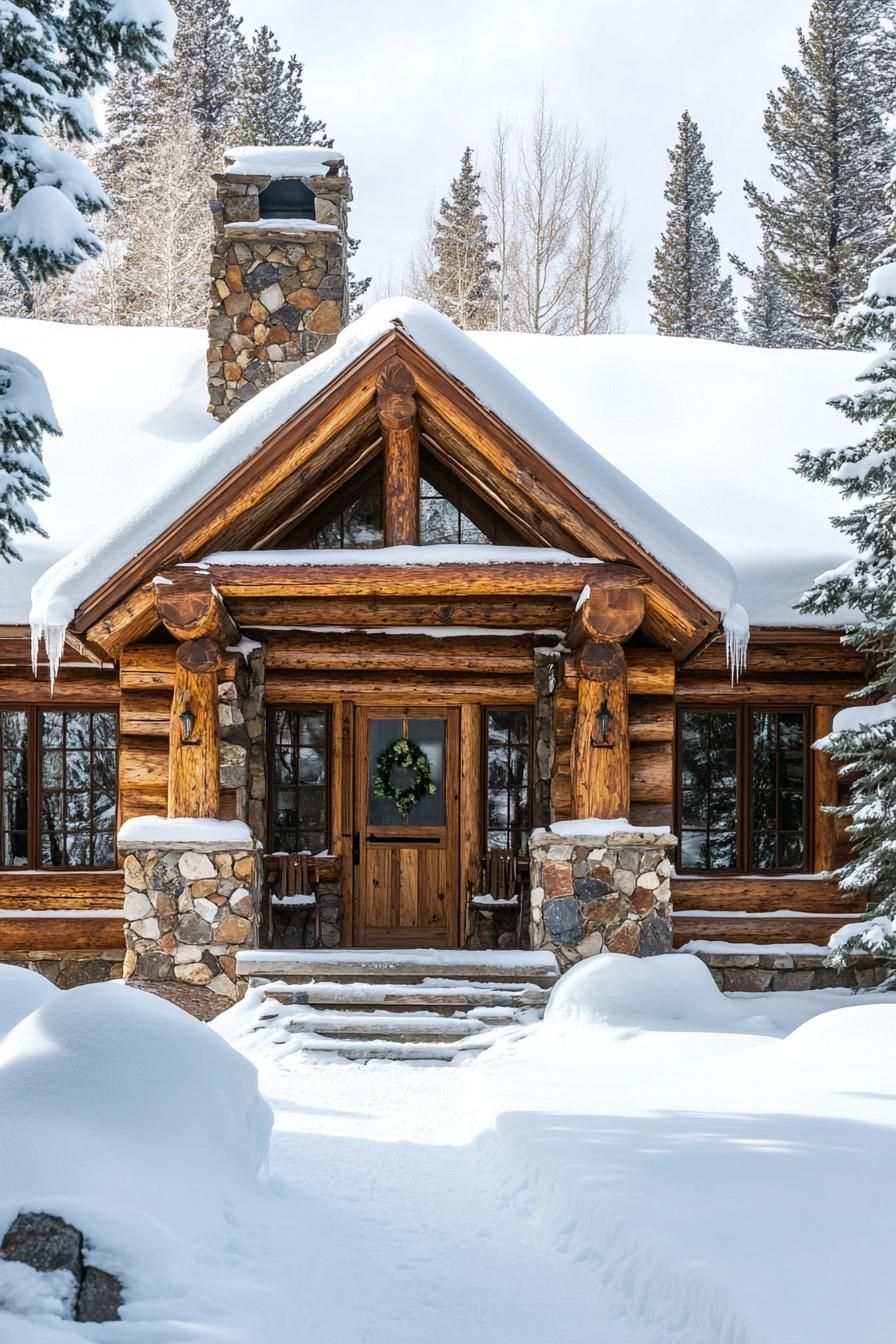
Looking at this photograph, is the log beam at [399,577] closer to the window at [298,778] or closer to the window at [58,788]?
the window at [298,778]

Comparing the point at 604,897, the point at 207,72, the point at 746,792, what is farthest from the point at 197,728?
the point at 207,72

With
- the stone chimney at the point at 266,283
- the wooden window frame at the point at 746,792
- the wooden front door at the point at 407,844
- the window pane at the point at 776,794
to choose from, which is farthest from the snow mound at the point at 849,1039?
the stone chimney at the point at 266,283

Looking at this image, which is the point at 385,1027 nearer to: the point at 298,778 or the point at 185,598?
the point at 185,598

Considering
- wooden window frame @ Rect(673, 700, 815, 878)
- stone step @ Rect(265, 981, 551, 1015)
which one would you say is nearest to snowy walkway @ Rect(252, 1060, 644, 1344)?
stone step @ Rect(265, 981, 551, 1015)

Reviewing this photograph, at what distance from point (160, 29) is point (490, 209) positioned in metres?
28.7

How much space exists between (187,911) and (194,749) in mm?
1206

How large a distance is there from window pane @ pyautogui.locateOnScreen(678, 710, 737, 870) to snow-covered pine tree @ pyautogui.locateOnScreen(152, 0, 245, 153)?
28422 millimetres

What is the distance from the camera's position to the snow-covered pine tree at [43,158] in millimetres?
6027

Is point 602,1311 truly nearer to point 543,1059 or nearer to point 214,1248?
point 214,1248

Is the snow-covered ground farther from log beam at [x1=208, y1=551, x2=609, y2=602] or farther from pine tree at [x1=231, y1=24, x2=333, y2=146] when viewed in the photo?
pine tree at [x1=231, y1=24, x2=333, y2=146]

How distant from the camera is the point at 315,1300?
172 inches

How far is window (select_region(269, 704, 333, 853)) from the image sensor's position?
12.0 metres

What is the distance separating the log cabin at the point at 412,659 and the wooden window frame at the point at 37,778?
1.1 inches

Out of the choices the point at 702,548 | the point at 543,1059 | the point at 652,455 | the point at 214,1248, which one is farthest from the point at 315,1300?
the point at 652,455
